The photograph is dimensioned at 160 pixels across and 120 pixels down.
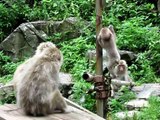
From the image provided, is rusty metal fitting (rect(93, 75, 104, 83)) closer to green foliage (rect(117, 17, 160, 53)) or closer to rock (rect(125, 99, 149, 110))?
rock (rect(125, 99, 149, 110))

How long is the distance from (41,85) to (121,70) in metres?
3.74

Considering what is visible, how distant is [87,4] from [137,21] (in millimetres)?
2149

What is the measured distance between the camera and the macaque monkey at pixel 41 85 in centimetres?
504

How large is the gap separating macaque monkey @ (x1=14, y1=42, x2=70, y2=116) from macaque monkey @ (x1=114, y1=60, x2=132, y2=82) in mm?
3475

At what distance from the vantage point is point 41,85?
5.03 m

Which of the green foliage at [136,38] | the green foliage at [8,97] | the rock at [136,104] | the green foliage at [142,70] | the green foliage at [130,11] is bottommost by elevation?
the rock at [136,104]

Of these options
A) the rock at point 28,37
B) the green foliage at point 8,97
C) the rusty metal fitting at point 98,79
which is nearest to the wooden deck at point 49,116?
the rusty metal fitting at point 98,79

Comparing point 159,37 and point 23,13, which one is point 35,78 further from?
point 23,13

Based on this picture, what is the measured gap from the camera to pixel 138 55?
10.4 m

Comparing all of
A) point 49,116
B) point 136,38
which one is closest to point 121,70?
point 136,38

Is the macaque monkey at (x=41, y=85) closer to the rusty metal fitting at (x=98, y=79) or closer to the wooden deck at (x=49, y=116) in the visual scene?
the wooden deck at (x=49, y=116)

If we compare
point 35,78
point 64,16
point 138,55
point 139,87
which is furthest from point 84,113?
point 64,16

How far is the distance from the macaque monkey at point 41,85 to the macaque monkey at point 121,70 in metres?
3.47

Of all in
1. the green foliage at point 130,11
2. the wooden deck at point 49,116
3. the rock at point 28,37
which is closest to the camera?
the wooden deck at point 49,116
